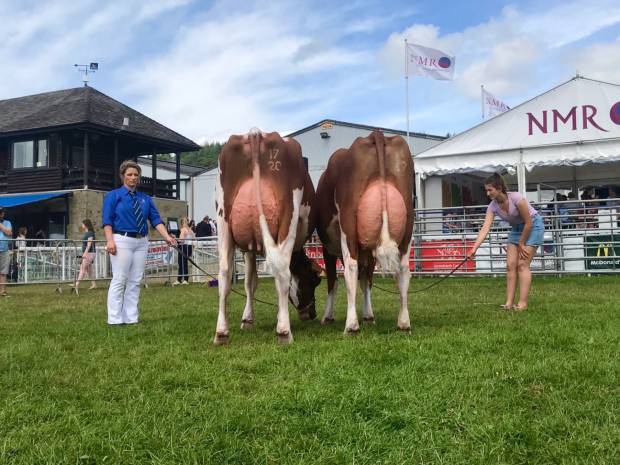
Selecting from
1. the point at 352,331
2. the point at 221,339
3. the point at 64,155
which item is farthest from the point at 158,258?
the point at 64,155

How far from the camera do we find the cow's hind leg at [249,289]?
21.3 feet

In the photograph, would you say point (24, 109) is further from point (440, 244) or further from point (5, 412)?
point (5, 412)

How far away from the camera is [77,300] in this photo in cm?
1083

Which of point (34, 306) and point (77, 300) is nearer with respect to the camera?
point (34, 306)

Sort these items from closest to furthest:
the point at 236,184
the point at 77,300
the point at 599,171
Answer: the point at 236,184, the point at 77,300, the point at 599,171

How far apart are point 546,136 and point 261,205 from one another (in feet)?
39.0

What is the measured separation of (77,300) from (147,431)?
8.85 meters

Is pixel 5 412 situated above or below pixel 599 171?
below

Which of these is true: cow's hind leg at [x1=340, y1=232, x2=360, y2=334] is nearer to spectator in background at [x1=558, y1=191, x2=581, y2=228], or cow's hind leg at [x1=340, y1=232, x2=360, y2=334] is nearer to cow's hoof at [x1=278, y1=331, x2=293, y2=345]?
cow's hoof at [x1=278, y1=331, x2=293, y2=345]

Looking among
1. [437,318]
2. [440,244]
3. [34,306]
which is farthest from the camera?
[440,244]

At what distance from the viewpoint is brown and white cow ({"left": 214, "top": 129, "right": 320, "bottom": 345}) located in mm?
5234

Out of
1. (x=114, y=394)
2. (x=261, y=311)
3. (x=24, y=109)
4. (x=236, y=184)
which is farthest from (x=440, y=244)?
(x=24, y=109)

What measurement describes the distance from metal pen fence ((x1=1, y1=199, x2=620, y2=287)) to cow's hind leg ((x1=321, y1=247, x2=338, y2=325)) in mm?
6096

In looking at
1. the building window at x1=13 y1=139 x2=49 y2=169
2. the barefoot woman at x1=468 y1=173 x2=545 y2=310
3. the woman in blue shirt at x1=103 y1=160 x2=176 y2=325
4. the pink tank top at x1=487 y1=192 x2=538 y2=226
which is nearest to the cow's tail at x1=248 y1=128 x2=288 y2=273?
the woman in blue shirt at x1=103 y1=160 x2=176 y2=325
